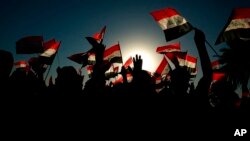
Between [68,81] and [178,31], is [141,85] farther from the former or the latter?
[178,31]

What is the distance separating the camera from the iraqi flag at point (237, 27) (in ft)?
19.0

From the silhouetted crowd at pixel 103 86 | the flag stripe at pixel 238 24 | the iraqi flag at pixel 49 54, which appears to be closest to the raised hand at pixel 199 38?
the silhouetted crowd at pixel 103 86

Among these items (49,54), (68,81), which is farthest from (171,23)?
(49,54)

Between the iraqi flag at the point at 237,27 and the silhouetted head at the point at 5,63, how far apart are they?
435cm

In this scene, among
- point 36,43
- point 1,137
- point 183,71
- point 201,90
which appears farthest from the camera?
point 36,43

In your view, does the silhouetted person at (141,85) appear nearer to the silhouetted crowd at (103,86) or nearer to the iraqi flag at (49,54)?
the silhouetted crowd at (103,86)

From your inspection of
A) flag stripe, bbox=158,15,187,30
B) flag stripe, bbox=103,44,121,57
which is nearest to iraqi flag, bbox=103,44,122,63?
flag stripe, bbox=103,44,121,57

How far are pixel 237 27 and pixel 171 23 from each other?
168 centimetres

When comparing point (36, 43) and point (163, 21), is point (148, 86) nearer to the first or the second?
point (163, 21)

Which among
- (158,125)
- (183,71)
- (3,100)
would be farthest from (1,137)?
(183,71)

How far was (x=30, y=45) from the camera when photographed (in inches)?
358

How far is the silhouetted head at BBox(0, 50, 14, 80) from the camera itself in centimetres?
375

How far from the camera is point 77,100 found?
4043 mm

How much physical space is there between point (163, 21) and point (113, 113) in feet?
12.5
